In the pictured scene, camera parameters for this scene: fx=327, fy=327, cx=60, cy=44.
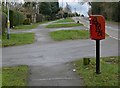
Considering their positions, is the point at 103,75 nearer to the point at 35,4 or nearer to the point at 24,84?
the point at 24,84

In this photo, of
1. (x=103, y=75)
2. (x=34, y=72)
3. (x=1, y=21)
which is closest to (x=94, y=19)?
(x=103, y=75)

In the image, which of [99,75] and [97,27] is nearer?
[99,75]

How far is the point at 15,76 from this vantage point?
8773 mm

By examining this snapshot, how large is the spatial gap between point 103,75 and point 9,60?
4.87m

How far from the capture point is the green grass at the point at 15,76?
312 inches

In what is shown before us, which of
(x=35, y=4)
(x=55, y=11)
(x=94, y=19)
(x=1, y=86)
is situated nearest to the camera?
A: (x=1, y=86)

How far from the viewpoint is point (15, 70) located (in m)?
9.77

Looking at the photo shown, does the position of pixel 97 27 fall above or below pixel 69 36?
above

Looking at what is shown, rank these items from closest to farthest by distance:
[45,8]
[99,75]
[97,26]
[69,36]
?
[99,75] < [97,26] < [69,36] < [45,8]

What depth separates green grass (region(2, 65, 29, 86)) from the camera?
7.93 meters

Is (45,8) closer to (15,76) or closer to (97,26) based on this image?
(97,26)

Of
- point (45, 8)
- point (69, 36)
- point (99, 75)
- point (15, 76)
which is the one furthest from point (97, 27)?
point (45, 8)

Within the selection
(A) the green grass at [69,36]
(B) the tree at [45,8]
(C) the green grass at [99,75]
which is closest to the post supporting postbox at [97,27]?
(C) the green grass at [99,75]

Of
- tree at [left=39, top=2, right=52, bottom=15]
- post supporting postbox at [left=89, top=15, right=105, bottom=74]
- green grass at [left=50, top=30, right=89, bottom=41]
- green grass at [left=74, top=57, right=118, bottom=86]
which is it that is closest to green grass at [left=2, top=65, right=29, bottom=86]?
green grass at [left=74, top=57, right=118, bottom=86]
